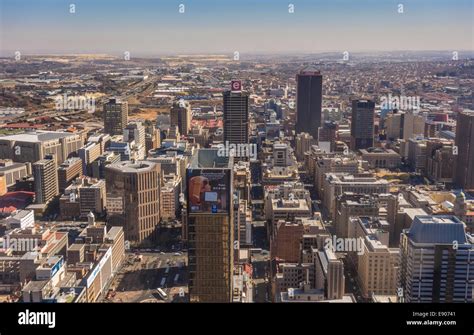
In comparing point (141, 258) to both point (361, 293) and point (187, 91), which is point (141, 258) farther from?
point (187, 91)

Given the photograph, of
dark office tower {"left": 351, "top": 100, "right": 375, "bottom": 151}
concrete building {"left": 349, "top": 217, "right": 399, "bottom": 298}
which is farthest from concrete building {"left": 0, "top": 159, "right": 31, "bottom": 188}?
dark office tower {"left": 351, "top": 100, "right": 375, "bottom": 151}

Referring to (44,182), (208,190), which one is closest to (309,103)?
(44,182)

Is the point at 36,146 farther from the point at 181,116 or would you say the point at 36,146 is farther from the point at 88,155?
the point at 181,116

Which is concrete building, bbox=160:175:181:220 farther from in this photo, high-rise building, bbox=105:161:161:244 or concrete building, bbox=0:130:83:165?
concrete building, bbox=0:130:83:165

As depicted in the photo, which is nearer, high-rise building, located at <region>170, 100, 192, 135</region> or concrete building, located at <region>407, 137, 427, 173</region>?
concrete building, located at <region>407, 137, 427, 173</region>

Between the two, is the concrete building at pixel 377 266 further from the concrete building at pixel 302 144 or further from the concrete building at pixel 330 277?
the concrete building at pixel 302 144

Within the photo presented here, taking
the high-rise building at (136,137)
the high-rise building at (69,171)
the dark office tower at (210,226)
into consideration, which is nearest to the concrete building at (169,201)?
the high-rise building at (69,171)
